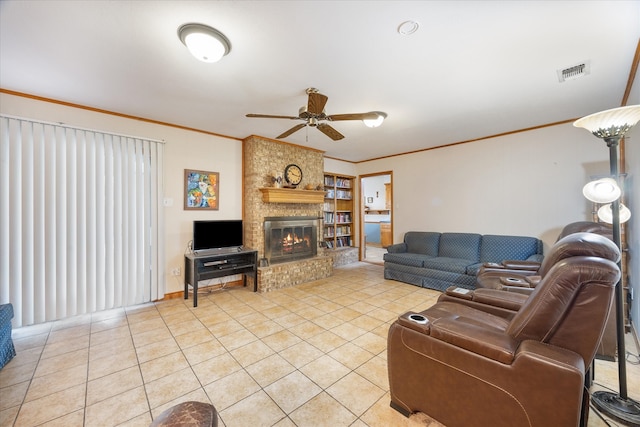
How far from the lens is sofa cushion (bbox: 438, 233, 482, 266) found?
4391mm

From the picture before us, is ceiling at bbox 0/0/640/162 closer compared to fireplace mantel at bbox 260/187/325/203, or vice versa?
ceiling at bbox 0/0/640/162

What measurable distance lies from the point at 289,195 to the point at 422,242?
2.73 metres

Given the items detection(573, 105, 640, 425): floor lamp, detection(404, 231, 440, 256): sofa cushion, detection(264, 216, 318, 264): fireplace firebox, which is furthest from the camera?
detection(404, 231, 440, 256): sofa cushion

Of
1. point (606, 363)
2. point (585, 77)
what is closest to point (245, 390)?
point (606, 363)

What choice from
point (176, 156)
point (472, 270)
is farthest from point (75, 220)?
point (472, 270)

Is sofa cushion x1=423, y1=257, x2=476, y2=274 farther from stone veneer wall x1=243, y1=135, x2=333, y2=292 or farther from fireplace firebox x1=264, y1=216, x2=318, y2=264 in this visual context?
fireplace firebox x1=264, y1=216, x2=318, y2=264

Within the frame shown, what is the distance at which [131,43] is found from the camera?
6.47 ft

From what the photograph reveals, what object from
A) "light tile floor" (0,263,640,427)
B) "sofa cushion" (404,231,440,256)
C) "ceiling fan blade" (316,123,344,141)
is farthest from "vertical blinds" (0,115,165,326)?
"sofa cushion" (404,231,440,256)

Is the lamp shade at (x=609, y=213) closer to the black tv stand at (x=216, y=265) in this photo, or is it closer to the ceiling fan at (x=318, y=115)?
the ceiling fan at (x=318, y=115)

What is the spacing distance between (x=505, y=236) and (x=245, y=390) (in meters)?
4.36

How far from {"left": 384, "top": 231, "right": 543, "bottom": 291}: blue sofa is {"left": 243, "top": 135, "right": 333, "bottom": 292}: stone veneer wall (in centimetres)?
148

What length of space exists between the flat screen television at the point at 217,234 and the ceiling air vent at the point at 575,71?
4.29 meters

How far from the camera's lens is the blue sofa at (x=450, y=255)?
3930 millimetres

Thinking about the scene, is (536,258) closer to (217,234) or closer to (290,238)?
(290,238)
